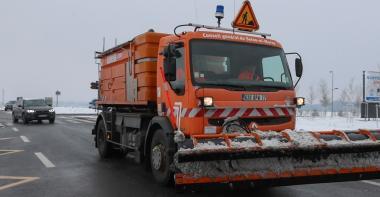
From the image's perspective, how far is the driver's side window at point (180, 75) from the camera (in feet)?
22.0

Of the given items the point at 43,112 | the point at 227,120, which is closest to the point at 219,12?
the point at 227,120

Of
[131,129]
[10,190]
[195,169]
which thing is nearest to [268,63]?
[195,169]

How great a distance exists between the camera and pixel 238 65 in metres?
7.00

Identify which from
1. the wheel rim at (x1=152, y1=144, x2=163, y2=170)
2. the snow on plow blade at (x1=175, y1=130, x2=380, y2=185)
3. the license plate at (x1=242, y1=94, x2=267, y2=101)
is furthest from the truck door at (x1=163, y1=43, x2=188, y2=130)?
the snow on plow blade at (x1=175, y1=130, x2=380, y2=185)

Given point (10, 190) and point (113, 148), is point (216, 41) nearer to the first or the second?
point (10, 190)

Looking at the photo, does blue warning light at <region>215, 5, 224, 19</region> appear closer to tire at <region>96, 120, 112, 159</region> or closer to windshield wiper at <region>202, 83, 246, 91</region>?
windshield wiper at <region>202, 83, 246, 91</region>

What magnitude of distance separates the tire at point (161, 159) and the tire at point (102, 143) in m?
3.77

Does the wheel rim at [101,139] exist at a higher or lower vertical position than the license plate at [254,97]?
lower

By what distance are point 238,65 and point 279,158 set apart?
1875 millimetres


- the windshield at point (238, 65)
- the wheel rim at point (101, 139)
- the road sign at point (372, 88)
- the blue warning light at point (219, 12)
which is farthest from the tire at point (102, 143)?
the road sign at point (372, 88)

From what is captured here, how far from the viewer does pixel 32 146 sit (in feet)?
45.0

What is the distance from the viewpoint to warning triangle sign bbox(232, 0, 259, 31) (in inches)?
328

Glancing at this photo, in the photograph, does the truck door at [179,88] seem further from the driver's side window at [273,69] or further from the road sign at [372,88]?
the road sign at [372,88]

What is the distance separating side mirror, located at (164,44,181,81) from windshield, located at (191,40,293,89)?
0.28 meters
